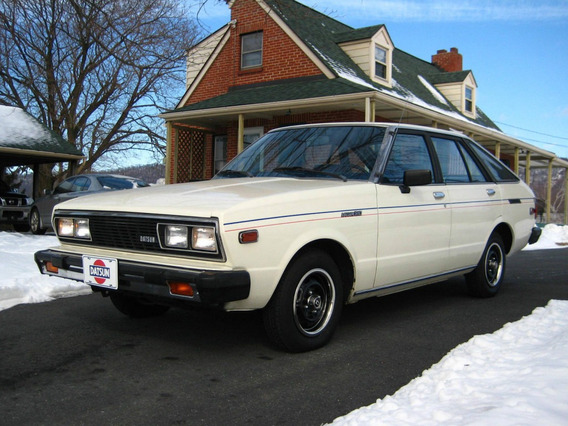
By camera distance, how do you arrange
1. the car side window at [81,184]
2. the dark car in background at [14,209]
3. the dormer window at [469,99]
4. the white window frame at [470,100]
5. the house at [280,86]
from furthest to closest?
the dormer window at [469,99] < the white window frame at [470,100] < the dark car in background at [14,209] < the house at [280,86] < the car side window at [81,184]

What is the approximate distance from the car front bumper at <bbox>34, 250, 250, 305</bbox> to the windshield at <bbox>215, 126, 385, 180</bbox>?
4.81ft

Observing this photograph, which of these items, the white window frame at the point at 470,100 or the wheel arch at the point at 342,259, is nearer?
the wheel arch at the point at 342,259

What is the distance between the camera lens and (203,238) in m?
3.44

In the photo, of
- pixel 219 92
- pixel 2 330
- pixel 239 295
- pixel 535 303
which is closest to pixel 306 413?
pixel 239 295

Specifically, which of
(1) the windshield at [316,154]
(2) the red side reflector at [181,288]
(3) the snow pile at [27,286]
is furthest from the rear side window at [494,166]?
(3) the snow pile at [27,286]

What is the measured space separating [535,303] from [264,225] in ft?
11.7

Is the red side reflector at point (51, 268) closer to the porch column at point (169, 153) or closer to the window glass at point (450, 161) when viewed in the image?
the window glass at point (450, 161)

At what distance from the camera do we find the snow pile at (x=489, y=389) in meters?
2.62

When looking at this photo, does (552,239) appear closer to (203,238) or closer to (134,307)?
(134,307)

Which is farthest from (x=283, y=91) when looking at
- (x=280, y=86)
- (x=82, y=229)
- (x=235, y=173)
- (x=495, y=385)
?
(x=495, y=385)

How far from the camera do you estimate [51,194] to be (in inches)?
546

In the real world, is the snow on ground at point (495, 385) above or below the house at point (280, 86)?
below

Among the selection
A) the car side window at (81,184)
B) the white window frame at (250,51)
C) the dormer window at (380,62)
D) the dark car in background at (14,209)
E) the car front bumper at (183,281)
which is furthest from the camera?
the dormer window at (380,62)

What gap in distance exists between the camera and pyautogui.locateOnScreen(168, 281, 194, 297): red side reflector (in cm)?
336
